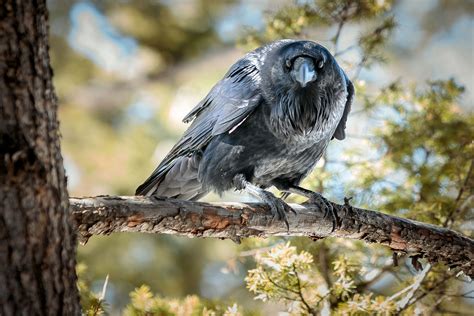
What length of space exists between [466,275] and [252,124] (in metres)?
Answer: 1.39

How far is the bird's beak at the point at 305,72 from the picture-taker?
3.36 m

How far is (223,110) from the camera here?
367 cm

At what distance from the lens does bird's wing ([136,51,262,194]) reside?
11.8 ft

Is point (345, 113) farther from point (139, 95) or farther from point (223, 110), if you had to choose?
point (139, 95)

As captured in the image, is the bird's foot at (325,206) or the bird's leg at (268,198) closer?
the bird's leg at (268,198)

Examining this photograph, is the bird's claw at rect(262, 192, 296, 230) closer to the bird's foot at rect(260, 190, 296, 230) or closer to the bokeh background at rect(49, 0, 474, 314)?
the bird's foot at rect(260, 190, 296, 230)

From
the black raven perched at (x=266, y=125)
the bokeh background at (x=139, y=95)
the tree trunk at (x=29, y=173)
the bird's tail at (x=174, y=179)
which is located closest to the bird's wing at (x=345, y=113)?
the black raven perched at (x=266, y=125)

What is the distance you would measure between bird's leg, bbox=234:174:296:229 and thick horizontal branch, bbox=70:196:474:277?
0.11ft

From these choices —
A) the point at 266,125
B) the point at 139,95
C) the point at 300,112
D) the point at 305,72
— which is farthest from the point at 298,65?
the point at 139,95

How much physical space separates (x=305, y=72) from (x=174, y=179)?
3.48 ft

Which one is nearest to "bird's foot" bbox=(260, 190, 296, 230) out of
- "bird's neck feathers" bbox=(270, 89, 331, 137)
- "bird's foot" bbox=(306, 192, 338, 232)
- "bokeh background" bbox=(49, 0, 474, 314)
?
"bird's foot" bbox=(306, 192, 338, 232)

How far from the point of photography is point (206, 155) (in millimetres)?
3742

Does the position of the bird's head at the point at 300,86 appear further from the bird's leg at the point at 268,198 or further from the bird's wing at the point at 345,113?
the bird's leg at the point at 268,198

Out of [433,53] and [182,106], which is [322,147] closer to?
[182,106]
